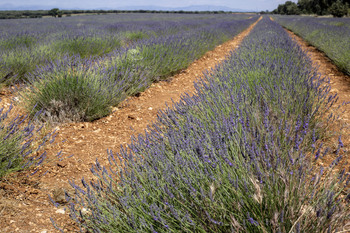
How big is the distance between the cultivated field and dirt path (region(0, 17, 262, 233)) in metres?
0.01

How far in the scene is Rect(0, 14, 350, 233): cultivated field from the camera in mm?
1208

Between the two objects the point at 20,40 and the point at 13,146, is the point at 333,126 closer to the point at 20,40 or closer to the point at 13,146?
the point at 13,146

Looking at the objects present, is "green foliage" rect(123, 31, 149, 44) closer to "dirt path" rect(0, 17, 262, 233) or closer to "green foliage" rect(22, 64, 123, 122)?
"dirt path" rect(0, 17, 262, 233)

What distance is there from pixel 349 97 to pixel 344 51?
8.25 ft

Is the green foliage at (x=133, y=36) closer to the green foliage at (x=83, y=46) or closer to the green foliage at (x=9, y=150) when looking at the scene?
the green foliage at (x=83, y=46)

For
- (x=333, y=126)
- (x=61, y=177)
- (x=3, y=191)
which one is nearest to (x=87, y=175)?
(x=61, y=177)

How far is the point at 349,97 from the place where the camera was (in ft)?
13.1

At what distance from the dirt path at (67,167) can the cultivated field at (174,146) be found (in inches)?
0.5

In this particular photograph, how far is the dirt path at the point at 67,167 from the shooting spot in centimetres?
175

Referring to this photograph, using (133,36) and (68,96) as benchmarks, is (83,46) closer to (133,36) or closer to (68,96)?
(133,36)

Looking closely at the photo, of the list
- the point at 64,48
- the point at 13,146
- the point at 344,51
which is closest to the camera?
the point at 13,146

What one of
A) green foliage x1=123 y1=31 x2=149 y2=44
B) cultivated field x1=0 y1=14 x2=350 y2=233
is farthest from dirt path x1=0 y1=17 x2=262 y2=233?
green foliage x1=123 y1=31 x2=149 y2=44

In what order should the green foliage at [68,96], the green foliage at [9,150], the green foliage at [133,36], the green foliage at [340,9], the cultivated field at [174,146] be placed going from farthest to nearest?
the green foliage at [340,9]
the green foliage at [133,36]
the green foliage at [68,96]
the green foliage at [9,150]
the cultivated field at [174,146]

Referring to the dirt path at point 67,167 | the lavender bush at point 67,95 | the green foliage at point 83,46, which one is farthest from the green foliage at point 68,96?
the green foliage at point 83,46
